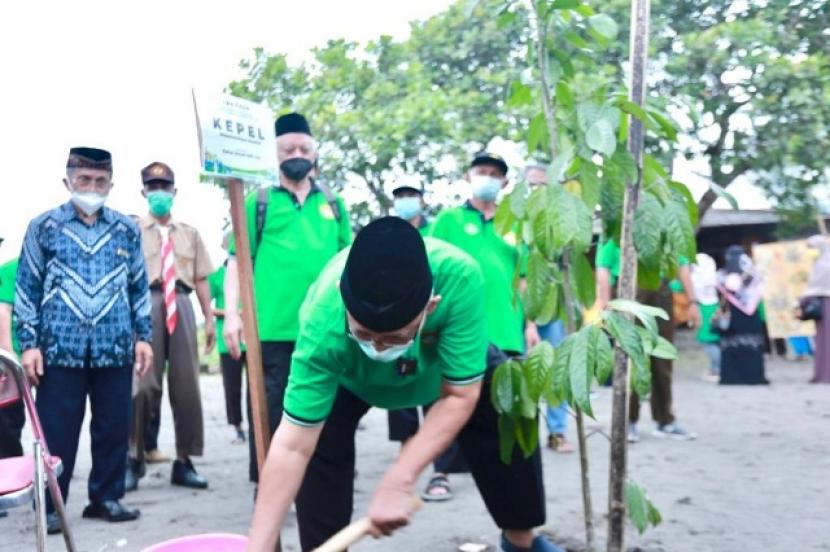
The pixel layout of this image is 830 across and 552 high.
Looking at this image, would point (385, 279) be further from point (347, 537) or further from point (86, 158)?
point (86, 158)

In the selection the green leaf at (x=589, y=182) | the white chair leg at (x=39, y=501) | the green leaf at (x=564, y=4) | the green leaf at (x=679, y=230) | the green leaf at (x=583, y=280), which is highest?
the green leaf at (x=564, y=4)

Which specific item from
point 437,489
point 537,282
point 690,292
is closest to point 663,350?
point 537,282

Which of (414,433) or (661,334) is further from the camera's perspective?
(661,334)

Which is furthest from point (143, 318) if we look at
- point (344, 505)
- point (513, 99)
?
point (513, 99)

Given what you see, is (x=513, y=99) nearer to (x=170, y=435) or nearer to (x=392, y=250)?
(x=392, y=250)

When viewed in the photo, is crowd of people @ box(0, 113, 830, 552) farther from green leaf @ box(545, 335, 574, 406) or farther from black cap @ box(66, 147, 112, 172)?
green leaf @ box(545, 335, 574, 406)

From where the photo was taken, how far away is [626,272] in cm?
297

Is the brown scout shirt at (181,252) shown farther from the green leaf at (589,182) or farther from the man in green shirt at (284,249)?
the green leaf at (589,182)

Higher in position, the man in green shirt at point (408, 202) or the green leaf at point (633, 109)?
the green leaf at point (633, 109)

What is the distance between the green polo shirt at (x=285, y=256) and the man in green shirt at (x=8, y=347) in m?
1.63

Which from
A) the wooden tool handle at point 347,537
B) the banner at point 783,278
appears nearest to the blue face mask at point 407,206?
the wooden tool handle at point 347,537

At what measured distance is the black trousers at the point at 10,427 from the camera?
5.26 m

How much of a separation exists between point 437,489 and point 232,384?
2700 mm

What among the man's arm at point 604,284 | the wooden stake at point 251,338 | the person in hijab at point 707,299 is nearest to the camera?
the wooden stake at point 251,338
